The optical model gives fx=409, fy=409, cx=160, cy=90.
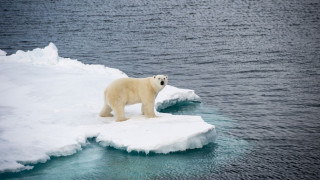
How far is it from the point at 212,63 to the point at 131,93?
1143 centimetres

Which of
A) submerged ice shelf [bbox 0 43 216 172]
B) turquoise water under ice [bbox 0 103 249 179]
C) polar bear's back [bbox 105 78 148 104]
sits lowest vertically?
turquoise water under ice [bbox 0 103 249 179]

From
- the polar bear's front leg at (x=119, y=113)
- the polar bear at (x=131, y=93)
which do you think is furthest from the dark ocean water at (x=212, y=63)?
the polar bear at (x=131, y=93)

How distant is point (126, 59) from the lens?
2247cm

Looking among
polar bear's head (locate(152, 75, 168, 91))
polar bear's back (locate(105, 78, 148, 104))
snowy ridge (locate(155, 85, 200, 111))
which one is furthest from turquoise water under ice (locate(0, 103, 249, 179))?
snowy ridge (locate(155, 85, 200, 111))

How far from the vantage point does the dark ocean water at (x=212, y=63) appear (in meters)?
9.16

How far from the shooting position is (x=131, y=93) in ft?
35.3

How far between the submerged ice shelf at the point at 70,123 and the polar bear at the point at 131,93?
315 millimetres

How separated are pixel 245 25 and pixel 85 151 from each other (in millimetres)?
25124

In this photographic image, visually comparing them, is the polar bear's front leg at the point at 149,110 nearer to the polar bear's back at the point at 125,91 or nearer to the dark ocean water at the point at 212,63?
the polar bear's back at the point at 125,91

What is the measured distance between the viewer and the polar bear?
10.5 m

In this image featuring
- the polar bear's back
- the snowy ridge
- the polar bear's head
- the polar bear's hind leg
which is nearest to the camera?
the polar bear's back

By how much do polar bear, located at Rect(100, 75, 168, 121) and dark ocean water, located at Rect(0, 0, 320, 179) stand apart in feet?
4.10

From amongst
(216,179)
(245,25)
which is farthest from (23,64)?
(245,25)

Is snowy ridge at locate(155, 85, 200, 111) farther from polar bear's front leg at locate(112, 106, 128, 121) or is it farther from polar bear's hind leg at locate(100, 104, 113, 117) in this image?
polar bear's front leg at locate(112, 106, 128, 121)
